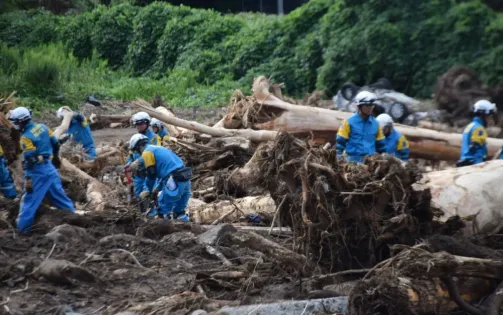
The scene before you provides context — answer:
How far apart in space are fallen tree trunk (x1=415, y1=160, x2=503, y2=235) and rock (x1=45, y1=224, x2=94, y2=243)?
3546 mm

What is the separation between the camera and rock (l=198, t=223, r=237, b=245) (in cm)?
927

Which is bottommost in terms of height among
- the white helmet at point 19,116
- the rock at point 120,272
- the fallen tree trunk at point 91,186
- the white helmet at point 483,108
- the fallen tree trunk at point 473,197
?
the fallen tree trunk at point 91,186

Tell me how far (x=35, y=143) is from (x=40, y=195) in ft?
2.17

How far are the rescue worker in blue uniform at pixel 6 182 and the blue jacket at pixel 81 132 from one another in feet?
11.5

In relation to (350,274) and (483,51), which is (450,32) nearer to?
(483,51)

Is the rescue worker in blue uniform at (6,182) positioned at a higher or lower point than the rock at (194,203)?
higher

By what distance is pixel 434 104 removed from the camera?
1867 centimetres

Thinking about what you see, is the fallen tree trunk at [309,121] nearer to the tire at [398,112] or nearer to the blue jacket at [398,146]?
the blue jacket at [398,146]

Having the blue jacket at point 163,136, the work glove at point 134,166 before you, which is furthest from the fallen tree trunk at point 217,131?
the work glove at point 134,166

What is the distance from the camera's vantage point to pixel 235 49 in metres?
31.5

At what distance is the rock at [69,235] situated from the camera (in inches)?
385

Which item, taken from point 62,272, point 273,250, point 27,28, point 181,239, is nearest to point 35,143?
point 181,239

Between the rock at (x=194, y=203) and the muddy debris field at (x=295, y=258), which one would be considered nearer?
the muddy debris field at (x=295, y=258)

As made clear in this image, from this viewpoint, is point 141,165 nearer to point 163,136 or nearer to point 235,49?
point 163,136
